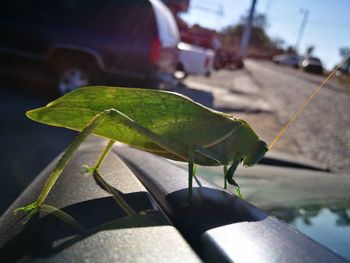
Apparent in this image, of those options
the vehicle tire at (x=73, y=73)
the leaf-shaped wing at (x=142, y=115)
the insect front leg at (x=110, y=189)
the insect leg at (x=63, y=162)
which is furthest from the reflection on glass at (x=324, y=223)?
the vehicle tire at (x=73, y=73)

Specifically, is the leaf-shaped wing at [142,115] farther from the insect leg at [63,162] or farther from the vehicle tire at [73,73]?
the vehicle tire at [73,73]

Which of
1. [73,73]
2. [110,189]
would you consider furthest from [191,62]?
[110,189]

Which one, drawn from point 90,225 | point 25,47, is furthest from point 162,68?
point 90,225

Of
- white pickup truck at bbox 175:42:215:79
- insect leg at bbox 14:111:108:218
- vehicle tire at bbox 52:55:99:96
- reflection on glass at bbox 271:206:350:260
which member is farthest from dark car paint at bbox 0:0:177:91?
white pickup truck at bbox 175:42:215:79

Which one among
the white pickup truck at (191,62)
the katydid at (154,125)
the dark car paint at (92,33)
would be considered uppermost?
the katydid at (154,125)

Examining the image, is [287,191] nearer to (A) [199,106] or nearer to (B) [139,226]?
(A) [199,106]

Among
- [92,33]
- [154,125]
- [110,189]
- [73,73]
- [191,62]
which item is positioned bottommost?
[191,62]

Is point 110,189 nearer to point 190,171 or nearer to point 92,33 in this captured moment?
point 190,171
